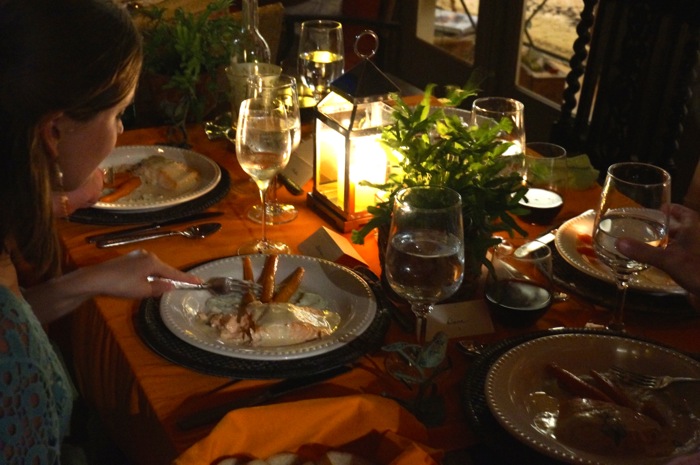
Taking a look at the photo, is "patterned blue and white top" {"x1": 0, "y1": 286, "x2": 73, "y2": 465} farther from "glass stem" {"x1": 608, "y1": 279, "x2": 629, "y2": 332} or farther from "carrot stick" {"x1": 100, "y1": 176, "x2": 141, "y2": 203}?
"glass stem" {"x1": 608, "y1": 279, "x2": 629, "y2": 332}

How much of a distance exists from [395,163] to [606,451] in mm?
575

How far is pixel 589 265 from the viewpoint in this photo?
1.39 meters

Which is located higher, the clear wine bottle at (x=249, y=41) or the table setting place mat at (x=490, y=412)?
the clear wine bottle at (x=249, y=41)

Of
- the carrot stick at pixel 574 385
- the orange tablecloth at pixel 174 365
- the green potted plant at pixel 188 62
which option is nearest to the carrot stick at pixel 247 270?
the orange tablecloth at pixel 174 365

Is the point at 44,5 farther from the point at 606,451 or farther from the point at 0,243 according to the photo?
the point at 606,451

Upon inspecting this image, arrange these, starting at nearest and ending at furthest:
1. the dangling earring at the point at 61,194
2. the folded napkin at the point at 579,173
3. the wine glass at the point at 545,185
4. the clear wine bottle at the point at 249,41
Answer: the dangling earring at the point at 61,194 → the wine glass at the point at 545,185 → the folded napkin at the point at 579,173 → the clear wine bottle at the point at 249,41

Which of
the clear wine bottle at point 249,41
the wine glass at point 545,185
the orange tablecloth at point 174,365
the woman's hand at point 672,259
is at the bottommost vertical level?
the orange tablecloth at point 174,365

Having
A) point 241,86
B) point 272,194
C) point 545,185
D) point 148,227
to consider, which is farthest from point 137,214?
point 545,185

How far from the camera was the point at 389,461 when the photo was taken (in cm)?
94

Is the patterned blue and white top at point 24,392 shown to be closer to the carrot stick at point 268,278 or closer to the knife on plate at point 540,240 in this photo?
the carrot stick at point 268,278

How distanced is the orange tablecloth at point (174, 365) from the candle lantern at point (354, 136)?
0.07 m

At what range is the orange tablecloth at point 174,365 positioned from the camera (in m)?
1.05

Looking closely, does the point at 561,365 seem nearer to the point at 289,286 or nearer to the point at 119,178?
the point at 289,286

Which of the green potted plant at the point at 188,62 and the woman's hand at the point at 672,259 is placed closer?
the woman's hand at the point at 672,259
